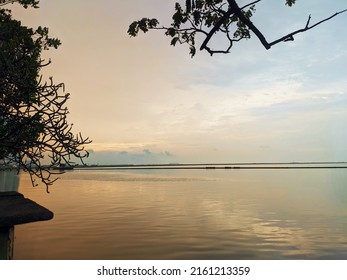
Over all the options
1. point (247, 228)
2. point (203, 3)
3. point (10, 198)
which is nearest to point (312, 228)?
point (247, 228)

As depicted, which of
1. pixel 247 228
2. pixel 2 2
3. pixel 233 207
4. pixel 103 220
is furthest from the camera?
pixel 233 207

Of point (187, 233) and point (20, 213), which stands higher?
point (20, 213)

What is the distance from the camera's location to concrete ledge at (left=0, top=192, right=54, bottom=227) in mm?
3514

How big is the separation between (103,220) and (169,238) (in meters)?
8.17

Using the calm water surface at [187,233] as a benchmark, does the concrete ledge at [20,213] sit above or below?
above

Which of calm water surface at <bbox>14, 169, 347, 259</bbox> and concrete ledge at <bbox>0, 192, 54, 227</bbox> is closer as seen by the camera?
concrete ledge at <bbox>0, 192, 54, 227</bbox>

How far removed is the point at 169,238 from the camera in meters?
20.9

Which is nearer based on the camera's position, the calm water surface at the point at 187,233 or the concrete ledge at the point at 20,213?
the concrete ledge at the point at 20,213

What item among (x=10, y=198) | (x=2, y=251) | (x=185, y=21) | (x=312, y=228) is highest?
(x=185, y=21)

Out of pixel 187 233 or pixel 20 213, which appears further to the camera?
pixel 187 233

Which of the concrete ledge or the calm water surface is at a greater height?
the concrete ledge

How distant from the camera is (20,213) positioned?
3576 mm

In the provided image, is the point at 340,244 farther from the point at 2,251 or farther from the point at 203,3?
the point at 2,251

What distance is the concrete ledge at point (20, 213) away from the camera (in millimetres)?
3514
